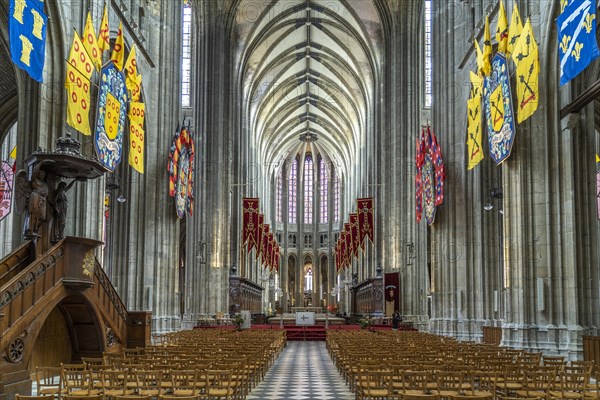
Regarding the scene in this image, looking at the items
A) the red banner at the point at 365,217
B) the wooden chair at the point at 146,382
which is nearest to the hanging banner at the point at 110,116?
the wooden chair at the point at 146,382

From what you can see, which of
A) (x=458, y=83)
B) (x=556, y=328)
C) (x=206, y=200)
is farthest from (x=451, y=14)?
(x=206, y=200)

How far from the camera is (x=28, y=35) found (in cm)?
1430

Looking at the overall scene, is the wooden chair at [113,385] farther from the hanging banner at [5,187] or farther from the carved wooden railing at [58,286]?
the hanging banner at [5,187]

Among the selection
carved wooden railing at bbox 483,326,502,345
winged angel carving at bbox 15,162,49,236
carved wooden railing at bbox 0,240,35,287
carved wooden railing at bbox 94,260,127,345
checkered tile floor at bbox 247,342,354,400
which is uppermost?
winged angel carving at bbox 15,162,49,236

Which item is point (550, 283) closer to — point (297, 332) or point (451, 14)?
point (451, 14)

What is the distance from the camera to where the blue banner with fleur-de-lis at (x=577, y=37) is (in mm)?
14312

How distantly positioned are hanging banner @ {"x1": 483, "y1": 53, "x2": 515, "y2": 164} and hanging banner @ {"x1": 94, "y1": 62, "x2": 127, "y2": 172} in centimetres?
1088

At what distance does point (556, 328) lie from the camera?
60.9ft

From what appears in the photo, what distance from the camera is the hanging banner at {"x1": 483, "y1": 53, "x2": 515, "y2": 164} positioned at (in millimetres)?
19188

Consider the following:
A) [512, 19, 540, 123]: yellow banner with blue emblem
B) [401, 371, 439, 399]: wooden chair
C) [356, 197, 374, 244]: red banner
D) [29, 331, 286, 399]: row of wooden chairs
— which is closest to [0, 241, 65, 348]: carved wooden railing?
[29, 331, 286, 399]: row of wooden chairs

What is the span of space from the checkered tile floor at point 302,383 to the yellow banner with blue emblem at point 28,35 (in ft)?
26.6

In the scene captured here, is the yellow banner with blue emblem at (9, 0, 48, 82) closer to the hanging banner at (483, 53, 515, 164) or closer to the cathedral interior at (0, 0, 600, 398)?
the cathedral interior at (0, 0, 600, 398)

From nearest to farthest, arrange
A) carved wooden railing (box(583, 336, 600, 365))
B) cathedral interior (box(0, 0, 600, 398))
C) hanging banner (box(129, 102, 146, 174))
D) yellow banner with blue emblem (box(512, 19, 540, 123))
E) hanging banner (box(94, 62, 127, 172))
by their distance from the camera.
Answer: cathedral interior (box(0, 0, 600, 398)), carved wooden railing (box(583, 336, 600, 365)), yellow banner with blue emblem (box(512, 19, 540, 123)), hanging banner (box(94, 62, 127, 172)), hanging banner (box(129, 102, 146, 174))

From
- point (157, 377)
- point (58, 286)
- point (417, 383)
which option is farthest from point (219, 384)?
point (58, 286)
